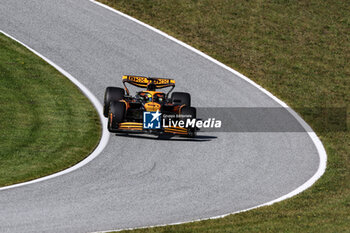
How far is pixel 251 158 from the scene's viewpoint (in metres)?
17.8

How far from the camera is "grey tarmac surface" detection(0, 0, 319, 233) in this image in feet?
42.0

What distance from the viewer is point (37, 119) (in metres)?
19.7

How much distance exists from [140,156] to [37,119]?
4020mm

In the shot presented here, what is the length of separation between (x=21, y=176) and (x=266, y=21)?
62.4ft

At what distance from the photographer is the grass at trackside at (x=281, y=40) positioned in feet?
82.3

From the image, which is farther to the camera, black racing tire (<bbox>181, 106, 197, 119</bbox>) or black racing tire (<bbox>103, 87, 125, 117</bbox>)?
black racing tire (<bbox>103, 87, 125, 117</bbox>)

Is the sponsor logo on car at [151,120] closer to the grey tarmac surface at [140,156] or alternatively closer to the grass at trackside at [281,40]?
the grey tarmac surface at [140,156]

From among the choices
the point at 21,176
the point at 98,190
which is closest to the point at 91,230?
the point at 98,190

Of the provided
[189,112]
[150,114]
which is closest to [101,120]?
[150,114]

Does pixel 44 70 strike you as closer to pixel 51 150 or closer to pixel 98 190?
pixel 51 150

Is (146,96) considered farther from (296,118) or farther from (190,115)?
(296,118)

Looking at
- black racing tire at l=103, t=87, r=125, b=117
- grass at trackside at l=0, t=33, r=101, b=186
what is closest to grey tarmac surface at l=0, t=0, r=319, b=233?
grass at trackside at l=0, t=33, r=101, b=186

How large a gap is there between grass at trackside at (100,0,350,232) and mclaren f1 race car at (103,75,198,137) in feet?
13.4

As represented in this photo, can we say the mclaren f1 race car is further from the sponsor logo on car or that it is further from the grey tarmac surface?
the grey tarmac surface
